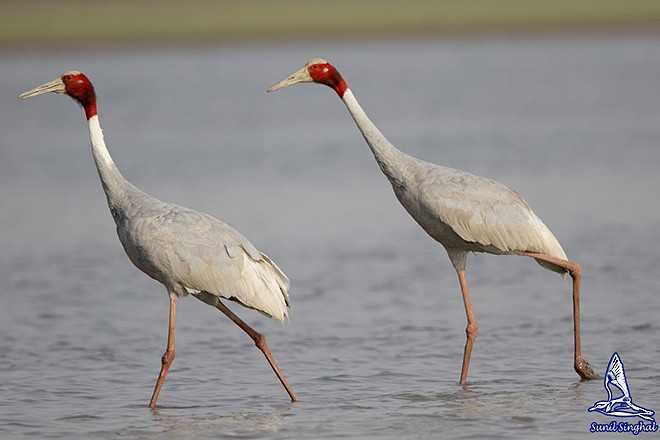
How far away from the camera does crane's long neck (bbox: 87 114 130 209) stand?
1044 cm

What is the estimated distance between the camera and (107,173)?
10.5 metres

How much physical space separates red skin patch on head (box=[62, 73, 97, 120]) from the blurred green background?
48320mm

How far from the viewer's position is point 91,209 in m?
19.9

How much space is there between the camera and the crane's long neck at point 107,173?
10.4 meters

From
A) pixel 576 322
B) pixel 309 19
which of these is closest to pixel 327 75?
pixel 576 322

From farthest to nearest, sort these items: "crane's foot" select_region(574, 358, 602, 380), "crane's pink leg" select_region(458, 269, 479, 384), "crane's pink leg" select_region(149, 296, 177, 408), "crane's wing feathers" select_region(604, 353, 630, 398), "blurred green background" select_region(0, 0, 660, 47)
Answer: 1. "blurred green background" select_region(0, 0, 660, 47)
2. "crane's pink leg" select_region(458, 269, 479, 384)
3. "crane's foot" select_region(574, 358, 602, 380)
4. "crane's pink leg" select_region(149, 296, 177, 408)
5. "crane's wing feathers" select_region(604, 353, 630, 398)

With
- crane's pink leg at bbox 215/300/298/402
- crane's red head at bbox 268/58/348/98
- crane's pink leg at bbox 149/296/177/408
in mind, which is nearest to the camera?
crane's pink leg at bbox 215/300/298/402

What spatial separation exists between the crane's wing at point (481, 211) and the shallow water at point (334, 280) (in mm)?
1005

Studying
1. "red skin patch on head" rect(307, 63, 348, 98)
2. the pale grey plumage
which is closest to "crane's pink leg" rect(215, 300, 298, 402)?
the pale grey plumage

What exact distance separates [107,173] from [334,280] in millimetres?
4637

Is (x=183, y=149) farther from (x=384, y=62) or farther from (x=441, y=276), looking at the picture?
(x=384, y=62)

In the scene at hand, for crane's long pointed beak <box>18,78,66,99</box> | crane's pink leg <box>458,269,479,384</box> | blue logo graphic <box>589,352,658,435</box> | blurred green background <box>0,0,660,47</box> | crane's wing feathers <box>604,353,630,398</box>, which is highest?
blurred green background <box>0,0,660,47</box>

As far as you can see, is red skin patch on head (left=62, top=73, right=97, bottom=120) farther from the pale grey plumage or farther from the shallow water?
the shallow water

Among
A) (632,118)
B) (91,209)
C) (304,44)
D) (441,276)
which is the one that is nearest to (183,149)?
(91,209)
